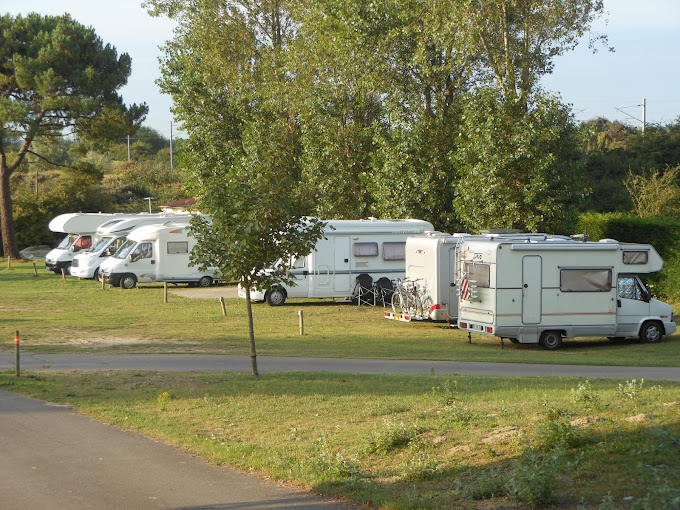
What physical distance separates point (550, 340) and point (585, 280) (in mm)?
1755

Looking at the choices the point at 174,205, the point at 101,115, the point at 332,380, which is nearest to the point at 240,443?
the point at 332,380

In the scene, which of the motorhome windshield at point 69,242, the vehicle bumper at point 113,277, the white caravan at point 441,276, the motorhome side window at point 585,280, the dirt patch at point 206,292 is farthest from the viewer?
the motorhome windshield at point 69,242

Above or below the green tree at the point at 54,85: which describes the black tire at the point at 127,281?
below

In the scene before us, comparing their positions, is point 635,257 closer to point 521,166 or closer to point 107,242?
point 521,166

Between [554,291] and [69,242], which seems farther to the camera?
[69,242]

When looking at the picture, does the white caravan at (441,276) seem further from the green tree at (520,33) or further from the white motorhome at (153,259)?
the white motorhome at (153,259)

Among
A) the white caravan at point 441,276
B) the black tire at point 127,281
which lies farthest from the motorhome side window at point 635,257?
the black tire at point 127,281

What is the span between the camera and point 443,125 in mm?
35188

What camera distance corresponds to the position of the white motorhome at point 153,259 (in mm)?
38688

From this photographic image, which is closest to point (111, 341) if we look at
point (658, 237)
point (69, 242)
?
point (658, 237)

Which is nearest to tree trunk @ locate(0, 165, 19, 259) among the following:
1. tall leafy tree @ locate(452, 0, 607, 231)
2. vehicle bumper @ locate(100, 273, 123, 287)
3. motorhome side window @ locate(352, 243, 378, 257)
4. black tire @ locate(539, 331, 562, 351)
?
vehicle bumper @ locate(100, 273, 123, 287)

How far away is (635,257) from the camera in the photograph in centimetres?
2391

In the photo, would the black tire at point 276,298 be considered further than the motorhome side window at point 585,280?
Yes

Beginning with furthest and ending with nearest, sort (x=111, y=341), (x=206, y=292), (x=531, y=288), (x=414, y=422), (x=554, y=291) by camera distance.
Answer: (x=206, y=292) < (x=111, y=341) < (x=554, y=291) < (x=531, y=288) < (x=414, y=422)
